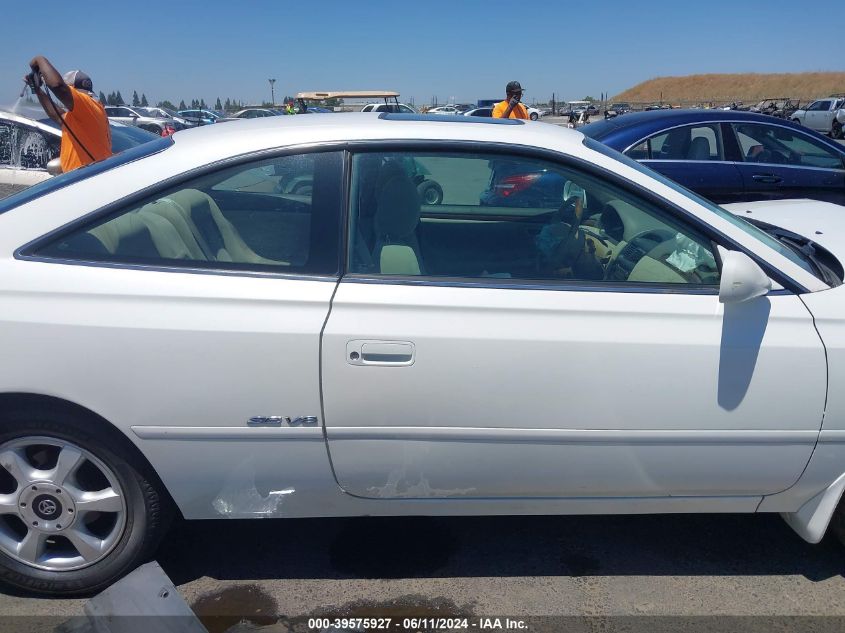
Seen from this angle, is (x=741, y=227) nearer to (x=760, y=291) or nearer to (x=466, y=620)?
(x=760, y=291)

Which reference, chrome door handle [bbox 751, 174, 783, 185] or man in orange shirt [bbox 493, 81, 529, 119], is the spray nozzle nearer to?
man in orange shirt [bbox 493, 81, 529, 119]

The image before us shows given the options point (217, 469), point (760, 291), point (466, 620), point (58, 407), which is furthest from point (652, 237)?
point (58, 407)

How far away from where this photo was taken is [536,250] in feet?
8.27

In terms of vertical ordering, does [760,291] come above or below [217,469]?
above

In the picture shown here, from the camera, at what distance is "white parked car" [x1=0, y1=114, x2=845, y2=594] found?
2.06 m

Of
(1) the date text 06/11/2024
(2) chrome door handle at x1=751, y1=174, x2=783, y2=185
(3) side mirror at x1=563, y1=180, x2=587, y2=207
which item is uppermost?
(3) side mirror at x1=563, y1=180, x2=587, y2=207

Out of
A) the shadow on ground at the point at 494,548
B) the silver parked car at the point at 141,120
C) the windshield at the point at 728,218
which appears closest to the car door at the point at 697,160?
the windshield at the point at 728,218

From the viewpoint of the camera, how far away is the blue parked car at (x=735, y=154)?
6.37 metres

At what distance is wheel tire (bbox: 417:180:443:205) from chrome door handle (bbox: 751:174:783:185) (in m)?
4.92

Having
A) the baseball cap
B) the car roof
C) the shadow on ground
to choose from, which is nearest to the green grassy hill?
the car roof

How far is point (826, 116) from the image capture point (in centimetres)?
2728

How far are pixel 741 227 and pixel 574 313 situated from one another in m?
0.69

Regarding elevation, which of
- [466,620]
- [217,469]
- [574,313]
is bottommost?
[466,620]

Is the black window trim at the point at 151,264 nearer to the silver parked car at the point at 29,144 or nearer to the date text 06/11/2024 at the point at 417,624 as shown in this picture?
the date text 06/11/2024 at the point at 417,624
